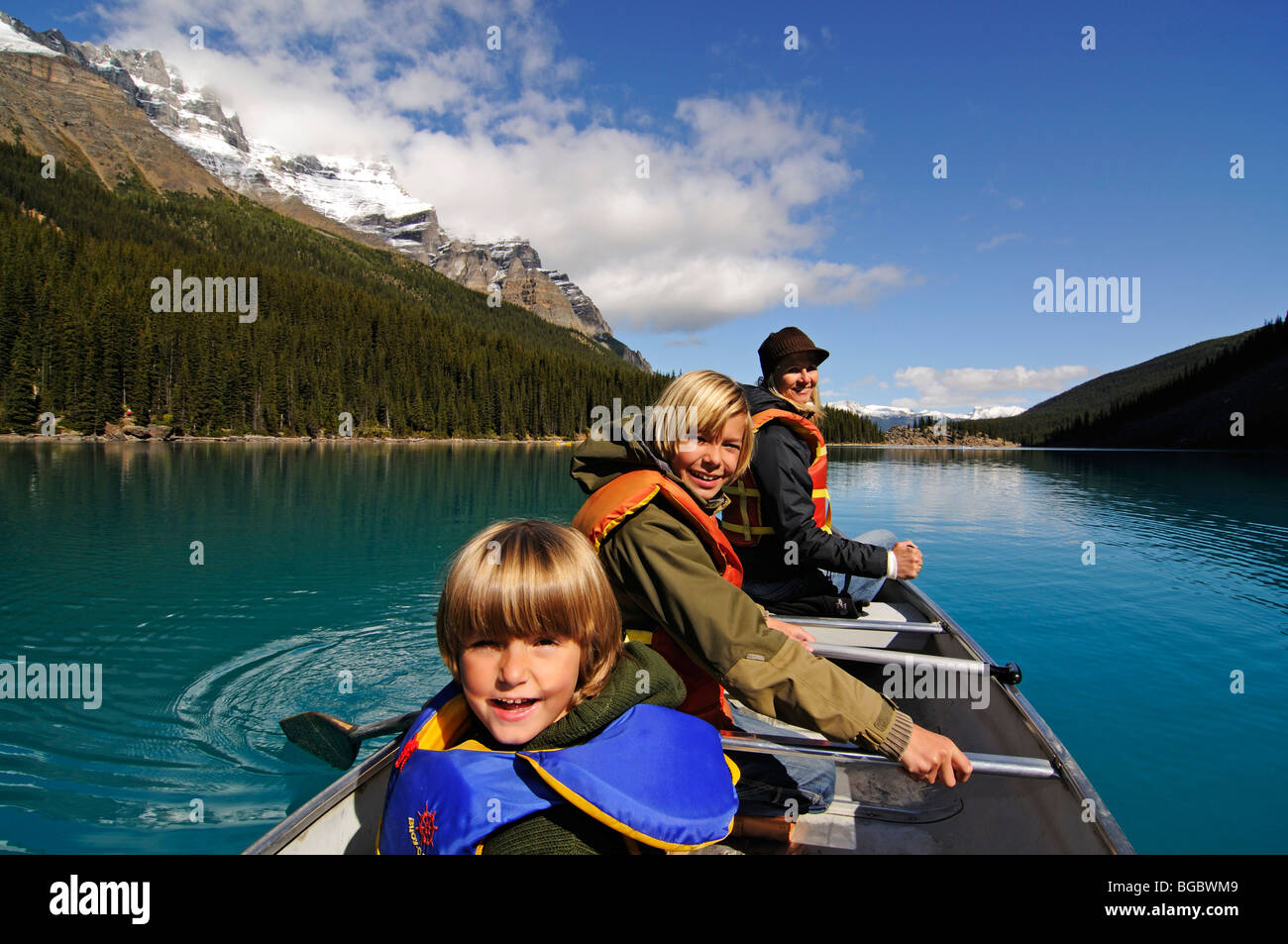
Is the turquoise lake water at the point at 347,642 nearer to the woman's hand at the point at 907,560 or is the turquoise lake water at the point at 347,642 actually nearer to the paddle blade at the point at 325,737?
the paddle blade at the point at 325,737

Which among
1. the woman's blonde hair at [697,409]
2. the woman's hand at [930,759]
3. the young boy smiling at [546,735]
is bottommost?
the woman's hand at [930,759]

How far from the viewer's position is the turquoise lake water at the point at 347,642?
596cm

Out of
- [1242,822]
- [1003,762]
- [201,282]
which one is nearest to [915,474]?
[1242,822]

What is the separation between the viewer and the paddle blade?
518 centimetres

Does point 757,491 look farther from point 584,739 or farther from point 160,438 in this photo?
point 160,438

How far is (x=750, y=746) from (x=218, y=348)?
9480 cm

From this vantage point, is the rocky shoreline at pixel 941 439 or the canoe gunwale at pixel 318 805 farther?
the rocky shoreline at pixel 941 439

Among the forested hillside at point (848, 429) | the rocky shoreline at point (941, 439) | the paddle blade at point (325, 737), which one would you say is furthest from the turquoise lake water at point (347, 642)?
the rocky shoreline at point (941, 439)

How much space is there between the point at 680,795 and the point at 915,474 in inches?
2147

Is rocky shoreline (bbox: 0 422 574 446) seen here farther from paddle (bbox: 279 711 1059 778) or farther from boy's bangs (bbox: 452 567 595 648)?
boy's bangs (bbox: 452 567 595 648)

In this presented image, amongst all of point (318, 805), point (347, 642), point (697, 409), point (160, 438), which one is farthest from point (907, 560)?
point (160, 438)

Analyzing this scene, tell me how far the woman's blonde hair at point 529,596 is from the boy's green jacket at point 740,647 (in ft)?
0.95

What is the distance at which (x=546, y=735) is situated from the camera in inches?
83.7

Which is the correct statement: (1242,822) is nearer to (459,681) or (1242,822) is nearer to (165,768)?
(459,681)
